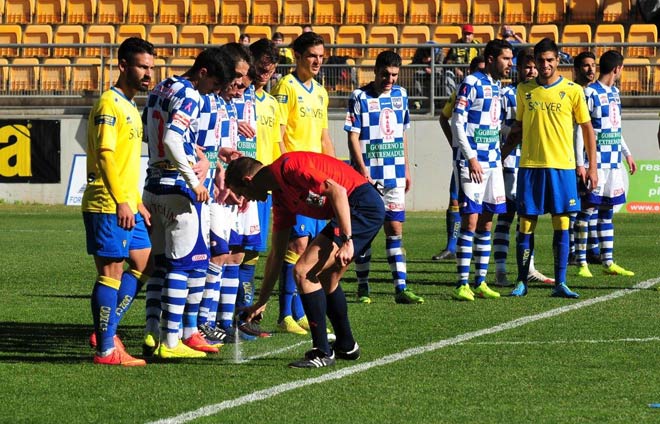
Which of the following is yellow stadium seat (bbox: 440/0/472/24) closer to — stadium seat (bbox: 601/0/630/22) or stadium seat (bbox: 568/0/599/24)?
stadium seat (bbox: 568/0/599/24)

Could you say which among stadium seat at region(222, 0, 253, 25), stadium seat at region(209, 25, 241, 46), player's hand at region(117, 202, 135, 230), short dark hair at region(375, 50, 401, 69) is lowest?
player's hand at region(117, 202, 135, 230)

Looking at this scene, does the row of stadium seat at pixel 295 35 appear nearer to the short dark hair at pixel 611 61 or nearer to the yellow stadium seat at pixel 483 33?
the yellow stadium seat at pixel 483 33

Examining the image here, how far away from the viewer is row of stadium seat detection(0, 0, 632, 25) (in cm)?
2659

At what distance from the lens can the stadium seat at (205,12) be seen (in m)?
28.3

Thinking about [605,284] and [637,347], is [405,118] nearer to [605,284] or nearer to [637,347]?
[605,284]

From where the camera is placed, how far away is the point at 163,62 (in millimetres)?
25156

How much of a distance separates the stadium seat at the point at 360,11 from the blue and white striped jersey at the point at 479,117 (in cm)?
1588

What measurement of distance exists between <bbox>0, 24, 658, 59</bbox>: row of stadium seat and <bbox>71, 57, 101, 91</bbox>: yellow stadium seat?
15.6 inches

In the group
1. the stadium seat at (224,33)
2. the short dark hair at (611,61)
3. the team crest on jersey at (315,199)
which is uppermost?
the stadium seat at (224,33)

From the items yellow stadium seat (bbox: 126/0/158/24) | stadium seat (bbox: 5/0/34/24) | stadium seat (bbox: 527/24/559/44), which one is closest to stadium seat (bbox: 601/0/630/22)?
stadium seat (bbox: 527/24/559/44)

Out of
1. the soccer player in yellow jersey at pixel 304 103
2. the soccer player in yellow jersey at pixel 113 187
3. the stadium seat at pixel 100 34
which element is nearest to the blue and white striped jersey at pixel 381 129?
the soccer player in yellow jersey at pixel 304 103

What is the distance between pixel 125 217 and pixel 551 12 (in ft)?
66.2

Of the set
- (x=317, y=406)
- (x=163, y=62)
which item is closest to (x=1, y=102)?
(x=163, y=62)

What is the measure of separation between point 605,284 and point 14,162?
574 inches
